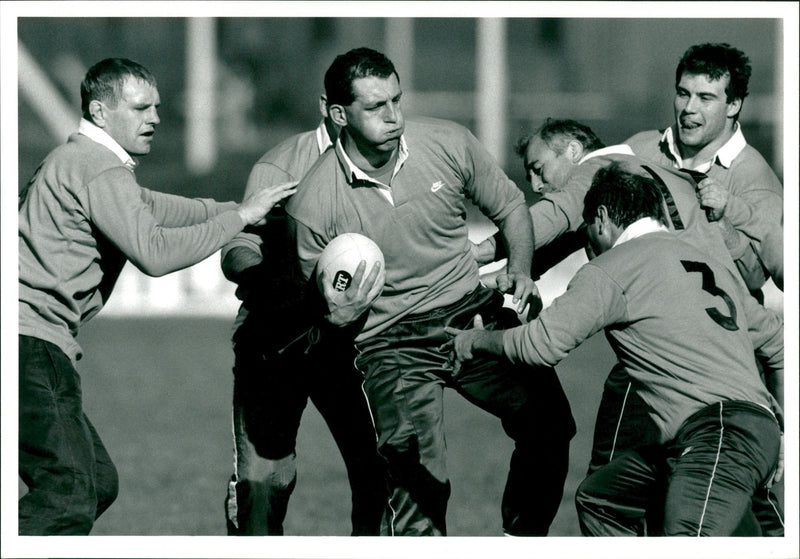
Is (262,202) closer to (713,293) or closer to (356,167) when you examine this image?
(356,167)

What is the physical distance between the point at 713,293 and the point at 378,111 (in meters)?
1.73

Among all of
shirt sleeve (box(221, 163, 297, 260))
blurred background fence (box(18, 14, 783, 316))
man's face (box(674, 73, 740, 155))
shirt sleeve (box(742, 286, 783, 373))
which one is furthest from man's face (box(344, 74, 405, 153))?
blurred background fence (box(18, 14, 783, 316))

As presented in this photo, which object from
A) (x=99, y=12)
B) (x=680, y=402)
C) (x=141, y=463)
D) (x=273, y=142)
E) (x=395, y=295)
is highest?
(x=273, y=142)

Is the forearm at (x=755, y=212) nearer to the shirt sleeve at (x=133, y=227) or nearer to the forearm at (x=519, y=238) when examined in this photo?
the forearm at (x=519, y=238)

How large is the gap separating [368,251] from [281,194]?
543mm

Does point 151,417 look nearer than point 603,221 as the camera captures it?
No

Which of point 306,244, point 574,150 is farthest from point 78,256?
point 574,150

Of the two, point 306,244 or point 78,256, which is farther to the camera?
point 306,244

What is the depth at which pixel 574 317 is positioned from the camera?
5773 millimetres

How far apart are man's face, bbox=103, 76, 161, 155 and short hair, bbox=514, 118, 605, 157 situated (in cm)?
188

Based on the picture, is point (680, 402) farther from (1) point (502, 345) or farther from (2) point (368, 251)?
(2) point (368, 251)

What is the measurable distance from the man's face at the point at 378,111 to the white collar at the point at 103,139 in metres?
1.03

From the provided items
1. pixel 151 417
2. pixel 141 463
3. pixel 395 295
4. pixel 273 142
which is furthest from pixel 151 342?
pixel 273 142

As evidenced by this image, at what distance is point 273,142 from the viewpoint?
37000 mm
